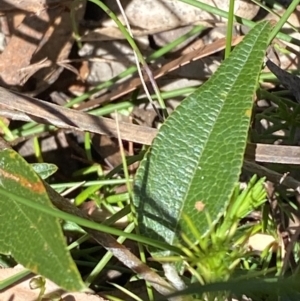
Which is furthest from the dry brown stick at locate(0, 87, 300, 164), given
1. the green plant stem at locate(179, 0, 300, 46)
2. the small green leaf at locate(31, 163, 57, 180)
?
the green plant stem at locate(179, 0, 300, 46)

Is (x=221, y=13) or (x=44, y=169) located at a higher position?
(x=221, y=13)

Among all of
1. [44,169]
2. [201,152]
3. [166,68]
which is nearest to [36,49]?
[166,68]

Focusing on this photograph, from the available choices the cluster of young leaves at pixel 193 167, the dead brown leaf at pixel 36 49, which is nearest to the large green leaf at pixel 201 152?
the cluster of young leaves at pixel 193 167

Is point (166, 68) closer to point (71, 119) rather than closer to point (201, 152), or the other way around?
point (71, 119)

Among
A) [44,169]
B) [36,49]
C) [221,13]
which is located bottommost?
[44,169]

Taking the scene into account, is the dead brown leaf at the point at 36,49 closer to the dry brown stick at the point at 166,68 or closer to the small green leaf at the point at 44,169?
the dry brown stick at the point at 166,68

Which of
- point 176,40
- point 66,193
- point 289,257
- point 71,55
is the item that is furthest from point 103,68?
point 289,257

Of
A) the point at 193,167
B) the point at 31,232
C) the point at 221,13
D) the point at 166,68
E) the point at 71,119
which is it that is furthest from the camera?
the point at 166,68

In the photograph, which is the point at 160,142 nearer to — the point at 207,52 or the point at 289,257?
the point at 289,257
